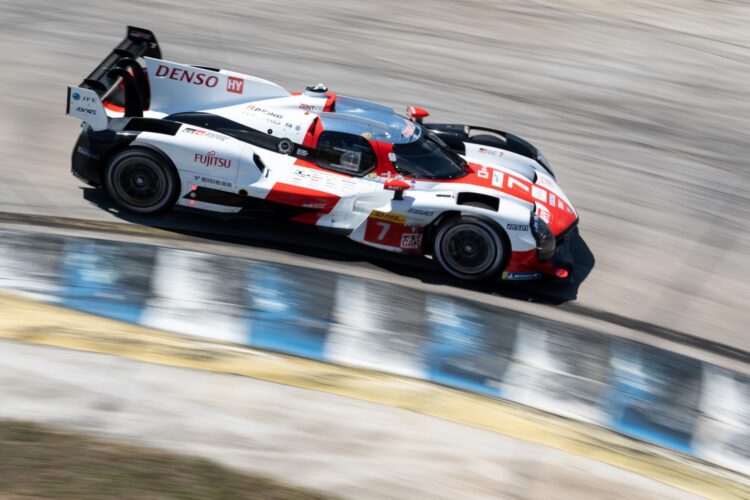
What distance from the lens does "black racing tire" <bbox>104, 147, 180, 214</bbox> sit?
998 centimetres

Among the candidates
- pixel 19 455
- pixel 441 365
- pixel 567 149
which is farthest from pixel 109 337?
pixel 567 149

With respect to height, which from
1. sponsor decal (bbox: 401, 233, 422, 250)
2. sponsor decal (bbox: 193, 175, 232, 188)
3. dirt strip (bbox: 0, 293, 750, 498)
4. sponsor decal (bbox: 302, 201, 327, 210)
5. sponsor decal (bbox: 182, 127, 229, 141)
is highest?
sponsor decal (bbox: 182, 127, 229, 141)

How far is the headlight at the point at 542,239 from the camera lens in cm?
952

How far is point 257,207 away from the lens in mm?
9953

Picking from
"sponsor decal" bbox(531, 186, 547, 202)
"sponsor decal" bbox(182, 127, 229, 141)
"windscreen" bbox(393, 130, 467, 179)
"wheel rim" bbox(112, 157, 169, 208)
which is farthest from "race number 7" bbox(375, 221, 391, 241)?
"wheel rim" bbox(112, 157, 169, 208)

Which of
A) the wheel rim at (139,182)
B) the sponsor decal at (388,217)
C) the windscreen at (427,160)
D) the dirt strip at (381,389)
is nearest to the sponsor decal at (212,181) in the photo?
the wheel rim at (139,182)

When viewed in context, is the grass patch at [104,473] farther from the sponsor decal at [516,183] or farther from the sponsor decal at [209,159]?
the sponsor decal at [516,183]

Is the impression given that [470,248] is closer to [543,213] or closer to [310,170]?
[543,213]

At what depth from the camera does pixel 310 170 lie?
10039 millimetres

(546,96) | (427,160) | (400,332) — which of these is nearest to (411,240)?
(427,160)

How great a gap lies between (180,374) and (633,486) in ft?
12.0

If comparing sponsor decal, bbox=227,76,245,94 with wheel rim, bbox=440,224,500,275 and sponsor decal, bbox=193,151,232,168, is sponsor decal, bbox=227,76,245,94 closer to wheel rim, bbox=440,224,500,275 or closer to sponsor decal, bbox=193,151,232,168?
sponsor decal, bbox=193,151,232,168

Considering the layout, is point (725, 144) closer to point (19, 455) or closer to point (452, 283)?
point (452, 283)

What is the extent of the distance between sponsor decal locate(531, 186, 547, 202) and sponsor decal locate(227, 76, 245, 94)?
3.66 meters
